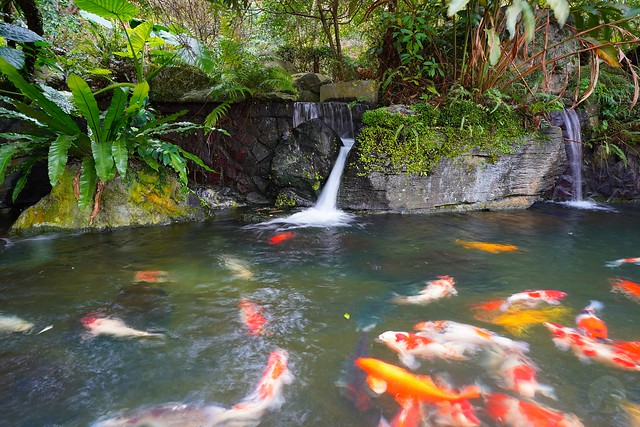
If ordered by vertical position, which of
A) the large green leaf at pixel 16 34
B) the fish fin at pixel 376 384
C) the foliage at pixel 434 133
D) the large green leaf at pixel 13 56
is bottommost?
the fish fin at pixel 376 384

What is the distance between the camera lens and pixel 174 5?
1027cm

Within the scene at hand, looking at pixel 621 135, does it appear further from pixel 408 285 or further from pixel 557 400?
pixel 557 400

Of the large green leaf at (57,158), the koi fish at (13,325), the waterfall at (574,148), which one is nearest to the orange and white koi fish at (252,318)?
the koi fish at (13,325)

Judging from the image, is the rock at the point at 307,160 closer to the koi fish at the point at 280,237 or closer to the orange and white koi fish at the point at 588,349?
the koi fish at the point at 280,237

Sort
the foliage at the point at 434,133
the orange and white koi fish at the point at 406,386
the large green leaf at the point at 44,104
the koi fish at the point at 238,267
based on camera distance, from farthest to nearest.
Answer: the foliage at the point at 434,133, the large green leaf at the point at 44,104, the koi fish at the point at 238,267, the orange and white koi fish at the point at 406,386

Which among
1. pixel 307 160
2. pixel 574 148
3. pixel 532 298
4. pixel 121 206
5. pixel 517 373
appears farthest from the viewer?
pixel 574 148

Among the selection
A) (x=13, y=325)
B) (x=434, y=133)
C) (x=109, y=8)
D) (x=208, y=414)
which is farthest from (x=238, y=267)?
(x=434, y=133)

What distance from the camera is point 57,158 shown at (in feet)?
12.3

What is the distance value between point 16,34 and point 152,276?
3.43m

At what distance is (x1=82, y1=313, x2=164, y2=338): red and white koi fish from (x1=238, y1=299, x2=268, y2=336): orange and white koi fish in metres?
0.53

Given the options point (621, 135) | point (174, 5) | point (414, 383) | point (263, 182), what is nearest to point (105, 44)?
point (263, 182)

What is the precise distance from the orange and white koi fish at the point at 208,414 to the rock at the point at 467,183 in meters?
4.45

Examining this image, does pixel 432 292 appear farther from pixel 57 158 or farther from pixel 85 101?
pixel 85 101

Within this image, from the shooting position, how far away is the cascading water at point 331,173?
5.39 meters
